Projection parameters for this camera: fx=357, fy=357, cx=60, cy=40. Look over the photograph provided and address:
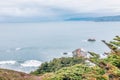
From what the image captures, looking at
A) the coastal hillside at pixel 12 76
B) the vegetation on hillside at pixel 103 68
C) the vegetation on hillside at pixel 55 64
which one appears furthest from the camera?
the vegetation on hillside at pixel 55 64

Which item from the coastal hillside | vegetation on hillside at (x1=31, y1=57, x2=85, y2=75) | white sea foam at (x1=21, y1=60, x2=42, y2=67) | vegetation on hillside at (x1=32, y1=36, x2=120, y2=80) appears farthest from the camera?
white sea foam at (x1=21, y1=60, x2=42, y2=67)

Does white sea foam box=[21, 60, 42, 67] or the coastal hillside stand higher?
the coastal hillside

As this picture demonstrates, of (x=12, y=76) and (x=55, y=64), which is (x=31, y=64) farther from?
(x=12, y=76)

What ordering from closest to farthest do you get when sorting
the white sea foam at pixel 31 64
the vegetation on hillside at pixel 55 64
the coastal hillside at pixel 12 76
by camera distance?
the coastal hillside at pixel 12 76, the vegetation on hillside at pixel 55 64, the white sea foam at pixel 31 64

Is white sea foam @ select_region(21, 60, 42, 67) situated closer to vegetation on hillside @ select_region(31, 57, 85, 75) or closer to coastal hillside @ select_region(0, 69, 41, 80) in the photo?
vegetation on hillside @ select_region(31, 57, 85, 75)

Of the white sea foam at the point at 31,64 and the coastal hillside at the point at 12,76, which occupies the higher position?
the coastal hillside at the point at 12,76

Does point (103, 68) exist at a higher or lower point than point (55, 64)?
higher

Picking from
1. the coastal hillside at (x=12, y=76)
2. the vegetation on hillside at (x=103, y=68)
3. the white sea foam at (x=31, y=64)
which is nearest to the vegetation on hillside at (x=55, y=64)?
the white sea foam at (x=31, y=64)

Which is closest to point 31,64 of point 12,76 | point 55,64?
point 55,64

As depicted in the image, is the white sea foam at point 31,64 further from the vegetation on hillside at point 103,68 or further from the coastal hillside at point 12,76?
the vegetation on hillside at point 103,68

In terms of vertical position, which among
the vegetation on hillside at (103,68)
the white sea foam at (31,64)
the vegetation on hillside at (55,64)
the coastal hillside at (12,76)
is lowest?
the white sea foam at (31,64)

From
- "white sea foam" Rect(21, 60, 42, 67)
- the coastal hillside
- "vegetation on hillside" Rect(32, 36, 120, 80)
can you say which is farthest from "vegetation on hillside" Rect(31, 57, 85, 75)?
"vegetation on hillside" Rect(32, 36, 120, 80)

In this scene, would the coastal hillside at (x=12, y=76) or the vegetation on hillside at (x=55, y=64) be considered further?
the vegetation on hillside at (x=55, y=64)
